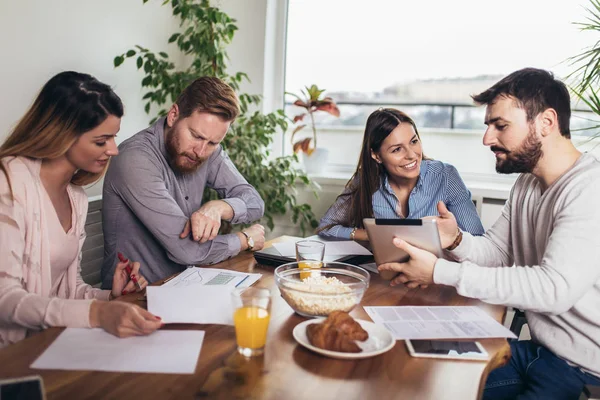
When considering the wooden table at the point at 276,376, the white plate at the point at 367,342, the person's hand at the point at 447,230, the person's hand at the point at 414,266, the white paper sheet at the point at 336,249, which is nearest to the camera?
the wooden table at the point at 276,376

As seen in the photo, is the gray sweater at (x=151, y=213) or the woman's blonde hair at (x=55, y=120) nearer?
the woman's blonde hair at (x=55, y=120)

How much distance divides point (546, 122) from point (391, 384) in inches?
36.4

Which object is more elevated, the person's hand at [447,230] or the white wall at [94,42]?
the white wall at [94,42]

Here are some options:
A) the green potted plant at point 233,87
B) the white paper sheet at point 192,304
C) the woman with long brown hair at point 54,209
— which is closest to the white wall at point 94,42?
the green potted plant at point 233,87

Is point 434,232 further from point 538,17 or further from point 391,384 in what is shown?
point 538,17

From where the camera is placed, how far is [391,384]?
97cm

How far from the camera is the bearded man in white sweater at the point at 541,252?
51.8 inches

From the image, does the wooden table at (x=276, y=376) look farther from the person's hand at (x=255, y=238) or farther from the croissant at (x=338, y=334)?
the person's hand at (x=255, y=238)

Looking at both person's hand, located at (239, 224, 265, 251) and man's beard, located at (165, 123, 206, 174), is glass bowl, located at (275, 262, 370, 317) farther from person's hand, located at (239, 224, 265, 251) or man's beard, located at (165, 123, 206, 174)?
man's beard, located at (165, 123, 206, 174)

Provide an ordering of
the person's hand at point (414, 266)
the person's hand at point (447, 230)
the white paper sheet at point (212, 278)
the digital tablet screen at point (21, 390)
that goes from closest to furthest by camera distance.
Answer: the digital tablet screen at point (21, 390)
the person's hand at point (414, 266)
the white paper sheet at point (212, 278)
the person's hand at point (447, 230)

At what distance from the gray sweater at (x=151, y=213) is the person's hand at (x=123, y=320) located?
0.60 meters

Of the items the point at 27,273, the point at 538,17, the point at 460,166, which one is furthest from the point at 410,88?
the point at 27,273

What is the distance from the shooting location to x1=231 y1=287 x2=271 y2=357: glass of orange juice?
3.50ft

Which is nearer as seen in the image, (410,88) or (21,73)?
(21,73)
